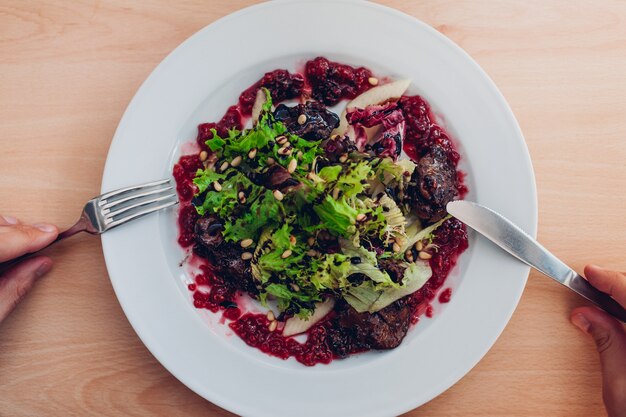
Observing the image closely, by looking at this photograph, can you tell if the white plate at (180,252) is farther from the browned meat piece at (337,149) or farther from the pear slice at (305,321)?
the browned meat piece at (337,149)

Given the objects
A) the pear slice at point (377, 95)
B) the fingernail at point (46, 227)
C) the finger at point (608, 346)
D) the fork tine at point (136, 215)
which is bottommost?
the finger at point (608, 346)

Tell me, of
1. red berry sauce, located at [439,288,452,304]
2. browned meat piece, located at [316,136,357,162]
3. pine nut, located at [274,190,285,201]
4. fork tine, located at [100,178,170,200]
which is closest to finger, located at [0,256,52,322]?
fork tine, located at [100,178,170,200]

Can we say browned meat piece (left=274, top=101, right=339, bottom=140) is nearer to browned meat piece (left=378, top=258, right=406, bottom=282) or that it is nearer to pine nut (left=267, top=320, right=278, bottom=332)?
browned meat piece (left=378, top=258, right=406, bottom=282)

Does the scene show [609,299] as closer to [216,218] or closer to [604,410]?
[604,410]

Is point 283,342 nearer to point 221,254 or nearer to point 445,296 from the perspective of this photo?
point 221,254

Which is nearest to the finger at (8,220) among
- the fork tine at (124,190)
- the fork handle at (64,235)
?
the fork handle at (64,235)
